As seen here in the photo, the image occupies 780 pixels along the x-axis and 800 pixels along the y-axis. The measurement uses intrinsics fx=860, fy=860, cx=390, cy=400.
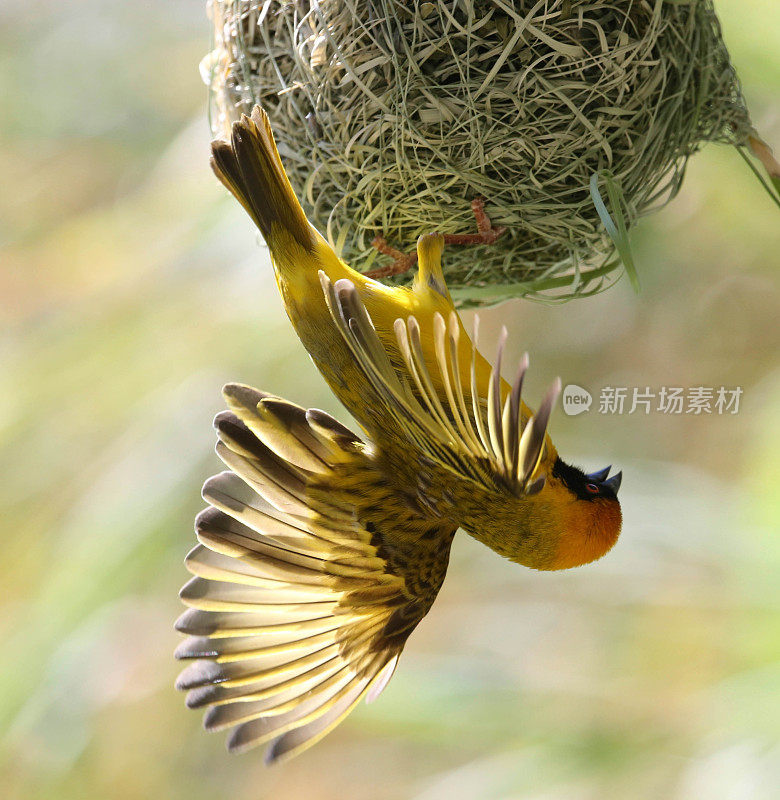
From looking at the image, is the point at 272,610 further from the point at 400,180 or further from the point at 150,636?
the point at 150,636

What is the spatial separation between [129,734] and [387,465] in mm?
2364

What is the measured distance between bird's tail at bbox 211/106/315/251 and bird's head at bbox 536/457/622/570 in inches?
18.1

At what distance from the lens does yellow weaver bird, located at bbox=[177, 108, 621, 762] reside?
3.50ft

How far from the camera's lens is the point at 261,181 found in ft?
3.72

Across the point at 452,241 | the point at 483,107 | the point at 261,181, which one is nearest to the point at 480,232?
the point at 452,241

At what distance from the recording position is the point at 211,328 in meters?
2.35

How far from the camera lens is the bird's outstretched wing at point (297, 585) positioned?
1188 mm

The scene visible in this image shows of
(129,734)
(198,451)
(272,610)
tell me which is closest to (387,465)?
(272,610)

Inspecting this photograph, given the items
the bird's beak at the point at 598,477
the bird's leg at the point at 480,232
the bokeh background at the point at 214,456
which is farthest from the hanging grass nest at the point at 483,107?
the bokeh background at the point at 214,456

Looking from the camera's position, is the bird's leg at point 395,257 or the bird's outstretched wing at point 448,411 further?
the bird's leg at point 395,257

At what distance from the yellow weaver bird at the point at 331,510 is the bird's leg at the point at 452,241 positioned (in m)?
0.07

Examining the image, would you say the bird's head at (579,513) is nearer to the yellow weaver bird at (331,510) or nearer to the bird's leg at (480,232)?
the yellow weaver bird at (331,510)

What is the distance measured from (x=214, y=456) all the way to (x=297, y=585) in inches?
43.1

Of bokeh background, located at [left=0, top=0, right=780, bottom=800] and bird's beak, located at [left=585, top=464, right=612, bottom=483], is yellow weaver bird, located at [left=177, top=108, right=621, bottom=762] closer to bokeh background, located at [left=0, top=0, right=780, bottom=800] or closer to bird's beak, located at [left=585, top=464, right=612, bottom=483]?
bird's beak, located at [left=585, top=464, right=612, bottom=483]
